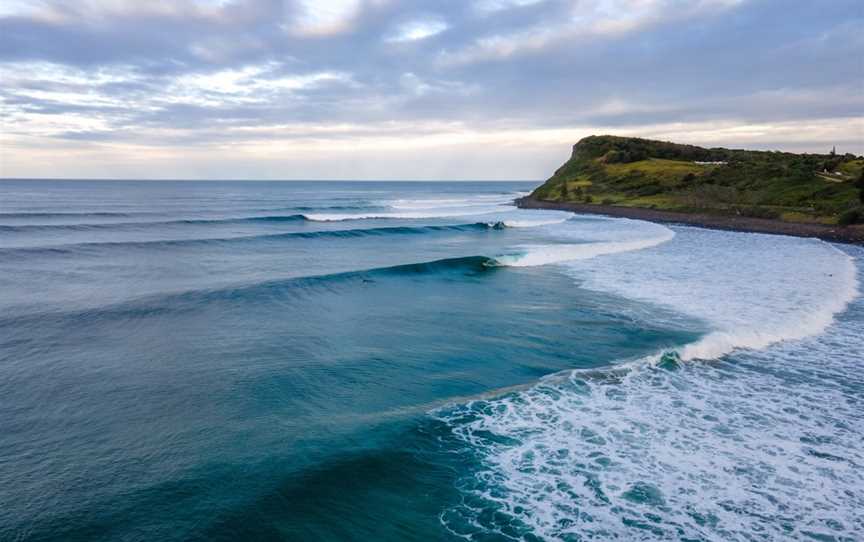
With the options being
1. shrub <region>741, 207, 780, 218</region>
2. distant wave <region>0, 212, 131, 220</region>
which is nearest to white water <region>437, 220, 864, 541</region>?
shrub <region>741, 207, 780, 218</region>

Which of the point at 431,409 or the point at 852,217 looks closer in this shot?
the point at 431,409

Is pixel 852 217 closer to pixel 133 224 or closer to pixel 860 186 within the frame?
pixel 860 186

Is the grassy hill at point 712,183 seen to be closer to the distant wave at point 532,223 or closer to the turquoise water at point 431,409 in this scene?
the distant wave at point 532,223

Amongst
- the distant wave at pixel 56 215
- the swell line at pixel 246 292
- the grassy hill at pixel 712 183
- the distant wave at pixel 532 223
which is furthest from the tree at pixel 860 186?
the distant wave at pixel 56 215

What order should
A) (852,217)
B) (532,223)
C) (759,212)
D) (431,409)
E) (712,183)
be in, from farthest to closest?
(712,183) → (532,223) → (759,212) → (852,217) → (431,409)

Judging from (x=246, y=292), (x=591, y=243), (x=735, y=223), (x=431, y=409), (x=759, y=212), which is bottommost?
(x=431, y=409)

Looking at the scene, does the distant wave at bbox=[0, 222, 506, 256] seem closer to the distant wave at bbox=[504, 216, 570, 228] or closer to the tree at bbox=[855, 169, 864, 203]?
the distant wave at bbox=[504, 216, 570, 228]

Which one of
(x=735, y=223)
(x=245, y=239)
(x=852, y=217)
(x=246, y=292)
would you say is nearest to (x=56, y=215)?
(x=245, y=239)
